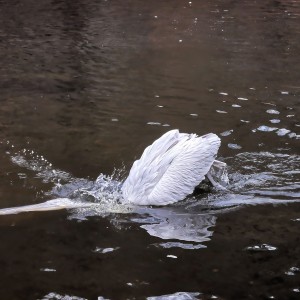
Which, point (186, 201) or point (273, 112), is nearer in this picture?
point (186, 201)

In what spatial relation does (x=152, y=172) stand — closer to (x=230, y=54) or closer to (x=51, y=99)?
(x=51, y=99)

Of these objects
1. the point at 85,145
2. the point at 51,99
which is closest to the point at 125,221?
the point at 85,145

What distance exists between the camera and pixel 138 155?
739 centimetres

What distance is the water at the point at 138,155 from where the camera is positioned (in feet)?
15.5

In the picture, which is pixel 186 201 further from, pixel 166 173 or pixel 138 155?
pixel 138 155

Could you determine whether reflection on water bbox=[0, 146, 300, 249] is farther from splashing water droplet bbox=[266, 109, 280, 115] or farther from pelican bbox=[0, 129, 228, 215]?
splashing water droplet bbox=[266, 109, 280, 115]

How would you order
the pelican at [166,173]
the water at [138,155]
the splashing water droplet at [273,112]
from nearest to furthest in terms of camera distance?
the water at [138,155] → the pelican at [166,173] → the splashing water droplet at [273,112]

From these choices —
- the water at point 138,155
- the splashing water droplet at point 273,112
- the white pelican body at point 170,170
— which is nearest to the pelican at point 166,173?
the white pelican body at point 170,170

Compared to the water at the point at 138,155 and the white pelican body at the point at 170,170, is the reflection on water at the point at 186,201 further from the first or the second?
the white pelican body at the point at 170,170

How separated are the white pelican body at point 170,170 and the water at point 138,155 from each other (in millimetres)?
149

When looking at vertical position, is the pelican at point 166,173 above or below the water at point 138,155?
above

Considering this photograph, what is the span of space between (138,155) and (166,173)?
63.6 inches

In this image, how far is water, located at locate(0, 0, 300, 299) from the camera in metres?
4.73

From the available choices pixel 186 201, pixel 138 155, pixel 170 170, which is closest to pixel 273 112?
pixel 138 155
